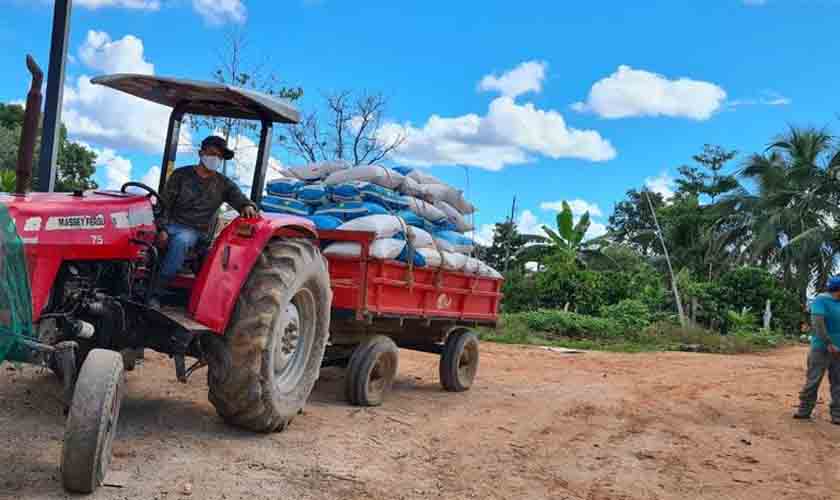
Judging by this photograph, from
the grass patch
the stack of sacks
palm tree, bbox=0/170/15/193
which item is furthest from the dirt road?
palm tree, bbox=0/170/15/193

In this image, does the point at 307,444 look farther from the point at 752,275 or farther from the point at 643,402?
the point at 752,275

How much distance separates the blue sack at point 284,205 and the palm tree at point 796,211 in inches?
804

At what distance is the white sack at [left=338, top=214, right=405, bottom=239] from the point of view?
26.3 feet

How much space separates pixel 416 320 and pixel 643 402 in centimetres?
318

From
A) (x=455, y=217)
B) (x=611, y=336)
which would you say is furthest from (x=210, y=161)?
(x=611, y=336)

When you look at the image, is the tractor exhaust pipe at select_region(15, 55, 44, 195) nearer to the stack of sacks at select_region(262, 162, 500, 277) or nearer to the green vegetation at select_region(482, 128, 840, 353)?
the stack of sacks at select_region(262, 162, 500, 277)

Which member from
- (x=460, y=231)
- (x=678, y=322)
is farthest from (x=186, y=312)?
(x=678, y=322)

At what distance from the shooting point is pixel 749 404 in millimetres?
10930

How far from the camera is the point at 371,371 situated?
8.32 meters

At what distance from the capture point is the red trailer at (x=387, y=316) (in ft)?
26.0

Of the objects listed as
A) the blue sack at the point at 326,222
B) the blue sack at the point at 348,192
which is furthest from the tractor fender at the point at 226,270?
the blue sack at the point at 348,192

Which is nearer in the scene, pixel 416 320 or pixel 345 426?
pixel 345 426

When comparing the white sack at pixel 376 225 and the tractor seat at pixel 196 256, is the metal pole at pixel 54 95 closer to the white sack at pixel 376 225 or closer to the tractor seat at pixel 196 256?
the white sack at pixel 376 225

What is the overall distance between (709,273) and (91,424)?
3012 cm
